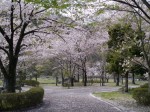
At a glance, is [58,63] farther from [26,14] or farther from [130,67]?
[26,14]

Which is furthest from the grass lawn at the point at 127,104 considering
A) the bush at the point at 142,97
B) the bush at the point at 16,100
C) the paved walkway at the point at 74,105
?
the bush at the point at 16,100

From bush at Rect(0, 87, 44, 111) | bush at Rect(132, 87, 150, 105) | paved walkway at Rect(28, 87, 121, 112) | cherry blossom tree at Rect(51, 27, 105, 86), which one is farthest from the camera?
cherry blossom tree at Rect(51, 27, 105, 86)

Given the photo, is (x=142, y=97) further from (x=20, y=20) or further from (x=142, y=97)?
(x=20, y=20)

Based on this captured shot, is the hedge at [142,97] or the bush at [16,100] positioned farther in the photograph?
the hedge at [142,97]

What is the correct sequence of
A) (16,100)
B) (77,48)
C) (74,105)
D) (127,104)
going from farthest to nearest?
(77,48) → (127,104) → (74,105) → (16,100)

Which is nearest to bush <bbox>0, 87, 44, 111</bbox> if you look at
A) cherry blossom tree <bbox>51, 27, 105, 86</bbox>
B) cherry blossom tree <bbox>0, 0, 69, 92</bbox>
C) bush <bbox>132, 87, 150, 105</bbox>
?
cherry blossom tree <bbox>0, 0, 69, 92</bbox>

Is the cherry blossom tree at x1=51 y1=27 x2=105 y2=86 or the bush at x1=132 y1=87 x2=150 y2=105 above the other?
the cherry blossom tree at x1=51 y1=27 x2=105 y2=86

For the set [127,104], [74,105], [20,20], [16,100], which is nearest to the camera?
[16,100]

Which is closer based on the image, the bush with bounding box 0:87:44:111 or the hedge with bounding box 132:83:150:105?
the bush with bounding box 0:87:44:111

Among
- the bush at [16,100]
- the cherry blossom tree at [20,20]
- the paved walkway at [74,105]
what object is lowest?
the paved walkway at [74,105]

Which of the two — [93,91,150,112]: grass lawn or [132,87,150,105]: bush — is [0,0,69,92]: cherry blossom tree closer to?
[93,91,150,112]: grass lawn

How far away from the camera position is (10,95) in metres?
13.9

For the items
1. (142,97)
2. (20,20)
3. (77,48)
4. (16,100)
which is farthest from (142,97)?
(77,48)

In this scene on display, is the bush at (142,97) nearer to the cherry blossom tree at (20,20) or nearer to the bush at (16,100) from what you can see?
the bush at (16,100)
